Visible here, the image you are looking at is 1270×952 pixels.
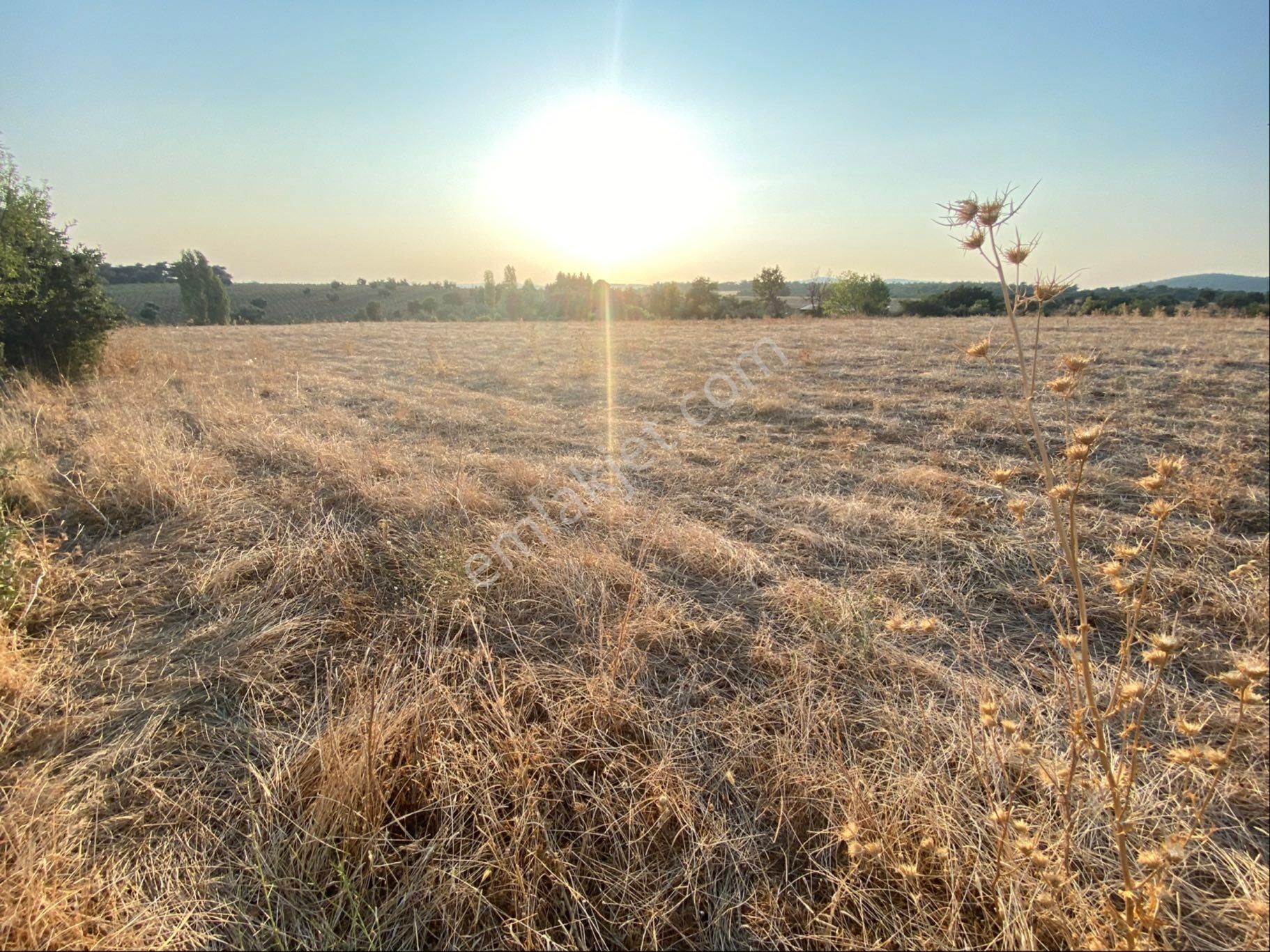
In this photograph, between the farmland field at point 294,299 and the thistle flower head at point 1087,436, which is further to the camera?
the farmland field at point 294,299

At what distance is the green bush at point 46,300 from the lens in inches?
229

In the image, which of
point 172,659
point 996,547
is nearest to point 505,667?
point 172,659

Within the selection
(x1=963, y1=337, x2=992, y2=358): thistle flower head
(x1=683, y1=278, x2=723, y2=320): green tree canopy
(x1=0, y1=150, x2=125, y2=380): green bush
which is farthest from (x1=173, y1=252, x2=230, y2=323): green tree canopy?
(x1=963, y1=337, x2=992, y2=358): thistle flower head

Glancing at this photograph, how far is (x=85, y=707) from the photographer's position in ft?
5.73

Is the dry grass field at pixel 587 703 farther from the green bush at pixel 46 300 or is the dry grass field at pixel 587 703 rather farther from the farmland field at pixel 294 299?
the farmland field at pixel 294 299

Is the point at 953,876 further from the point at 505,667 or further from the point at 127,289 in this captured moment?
the point at 127,289

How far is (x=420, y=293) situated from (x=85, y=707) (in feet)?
212

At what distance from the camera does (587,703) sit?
176 cm

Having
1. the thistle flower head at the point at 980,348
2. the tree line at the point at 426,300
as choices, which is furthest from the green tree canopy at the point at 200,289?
the thistle flower head at the point at 980,348
